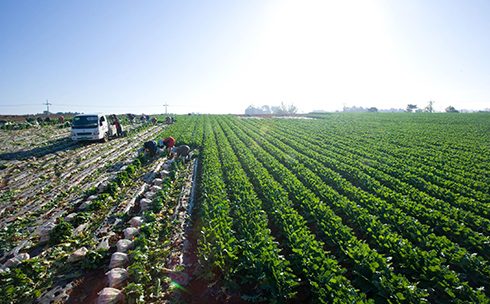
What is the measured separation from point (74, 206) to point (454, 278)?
1022cm

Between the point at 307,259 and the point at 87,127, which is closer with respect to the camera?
the point at 307,259

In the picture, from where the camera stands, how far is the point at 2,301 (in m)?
4.62

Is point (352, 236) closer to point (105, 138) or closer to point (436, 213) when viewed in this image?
point (436, 213)

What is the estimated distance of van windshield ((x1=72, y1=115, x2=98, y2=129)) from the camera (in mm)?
19855

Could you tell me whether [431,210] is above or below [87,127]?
below

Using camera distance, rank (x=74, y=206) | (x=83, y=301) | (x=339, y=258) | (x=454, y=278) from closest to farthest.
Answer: (x=454, y=278) → (x=83, y=301) → (x=339, y=258) → (x=74, y=206)

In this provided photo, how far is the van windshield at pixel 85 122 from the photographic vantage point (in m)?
19.9

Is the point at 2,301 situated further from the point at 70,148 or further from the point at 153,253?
the point at 70,148

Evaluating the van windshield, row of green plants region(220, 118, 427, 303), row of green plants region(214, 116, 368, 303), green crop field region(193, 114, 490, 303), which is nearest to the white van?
the van windshield

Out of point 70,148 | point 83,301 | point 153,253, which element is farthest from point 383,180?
point 70,148

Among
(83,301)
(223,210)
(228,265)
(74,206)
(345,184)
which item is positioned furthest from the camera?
(345,184)

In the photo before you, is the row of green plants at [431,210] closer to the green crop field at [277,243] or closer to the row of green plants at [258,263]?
the green crop field at [277,243]

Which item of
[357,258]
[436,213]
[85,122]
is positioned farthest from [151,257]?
[85,122]

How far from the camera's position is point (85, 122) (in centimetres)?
2014
